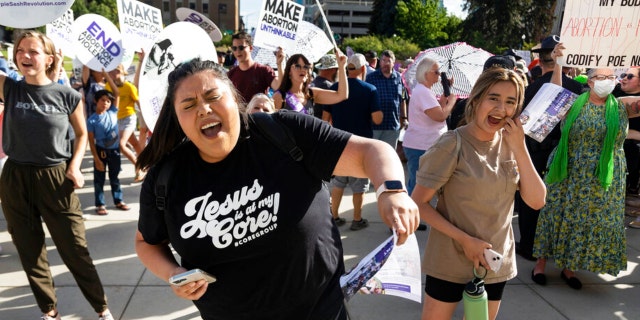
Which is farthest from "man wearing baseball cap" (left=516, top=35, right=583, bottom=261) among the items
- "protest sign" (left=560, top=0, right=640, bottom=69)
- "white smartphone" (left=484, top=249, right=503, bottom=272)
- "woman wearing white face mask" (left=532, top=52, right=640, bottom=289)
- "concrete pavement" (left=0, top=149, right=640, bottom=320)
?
"white smartphone" (left=484, top=249, right=503, bottom=272)

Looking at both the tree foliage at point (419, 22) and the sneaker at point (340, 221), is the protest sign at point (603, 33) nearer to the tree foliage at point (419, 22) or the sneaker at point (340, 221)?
the sneaker at point (340, 221)

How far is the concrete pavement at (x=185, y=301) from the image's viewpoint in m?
3.40

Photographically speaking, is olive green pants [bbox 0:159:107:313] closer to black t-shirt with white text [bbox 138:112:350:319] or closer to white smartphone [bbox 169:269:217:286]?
black t-shirt with white text [bbox 138:112:350:319]

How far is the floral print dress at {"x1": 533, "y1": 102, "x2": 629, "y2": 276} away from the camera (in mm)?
3463

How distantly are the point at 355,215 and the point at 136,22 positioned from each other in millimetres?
2994

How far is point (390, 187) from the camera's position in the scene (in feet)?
4.41

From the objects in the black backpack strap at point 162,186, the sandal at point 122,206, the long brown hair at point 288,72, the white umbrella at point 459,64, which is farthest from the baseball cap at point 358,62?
the black backpack strap at point 162,186

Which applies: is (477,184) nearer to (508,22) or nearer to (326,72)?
(326,72)

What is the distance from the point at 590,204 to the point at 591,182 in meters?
0.17

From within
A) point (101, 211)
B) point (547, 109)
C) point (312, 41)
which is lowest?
point (101, 211)

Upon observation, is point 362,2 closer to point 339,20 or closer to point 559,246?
point 339,20

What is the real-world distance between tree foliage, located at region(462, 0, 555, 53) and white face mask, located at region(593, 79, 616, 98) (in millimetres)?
37868

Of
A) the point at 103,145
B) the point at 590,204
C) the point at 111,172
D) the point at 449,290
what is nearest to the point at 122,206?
the point at 111,172

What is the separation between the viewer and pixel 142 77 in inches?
109
